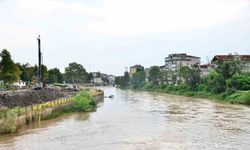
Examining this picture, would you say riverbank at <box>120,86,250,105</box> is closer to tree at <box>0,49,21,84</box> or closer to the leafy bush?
the leafy bush

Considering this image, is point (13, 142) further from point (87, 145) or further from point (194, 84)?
point (194, 84)

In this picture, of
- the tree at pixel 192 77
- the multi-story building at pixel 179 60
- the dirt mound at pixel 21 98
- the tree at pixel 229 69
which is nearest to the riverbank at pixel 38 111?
the dirt mound at pixel 21 98

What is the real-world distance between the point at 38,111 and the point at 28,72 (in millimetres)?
52679

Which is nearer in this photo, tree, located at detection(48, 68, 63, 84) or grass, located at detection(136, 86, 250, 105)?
grass, located at detection(136, 86, 250, 105)

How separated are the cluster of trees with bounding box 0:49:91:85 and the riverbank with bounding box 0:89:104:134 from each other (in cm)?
996

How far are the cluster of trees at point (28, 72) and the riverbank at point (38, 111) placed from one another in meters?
9.96

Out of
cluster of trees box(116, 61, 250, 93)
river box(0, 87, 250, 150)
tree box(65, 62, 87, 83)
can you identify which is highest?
tree box(65, 62, 87, 83)

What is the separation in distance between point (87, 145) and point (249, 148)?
9.31 m

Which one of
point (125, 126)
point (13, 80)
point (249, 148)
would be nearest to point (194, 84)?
point (13, 80)

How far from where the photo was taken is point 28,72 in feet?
295

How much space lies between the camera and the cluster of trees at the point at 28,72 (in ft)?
190

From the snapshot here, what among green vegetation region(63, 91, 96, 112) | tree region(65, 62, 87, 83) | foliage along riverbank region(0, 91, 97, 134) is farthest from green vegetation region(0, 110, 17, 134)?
tree region(65, 62, 87, 83)

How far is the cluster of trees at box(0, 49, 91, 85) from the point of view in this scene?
190 feet

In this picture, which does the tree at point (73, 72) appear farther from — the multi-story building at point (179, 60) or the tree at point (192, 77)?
the tree at point (192, 77)
